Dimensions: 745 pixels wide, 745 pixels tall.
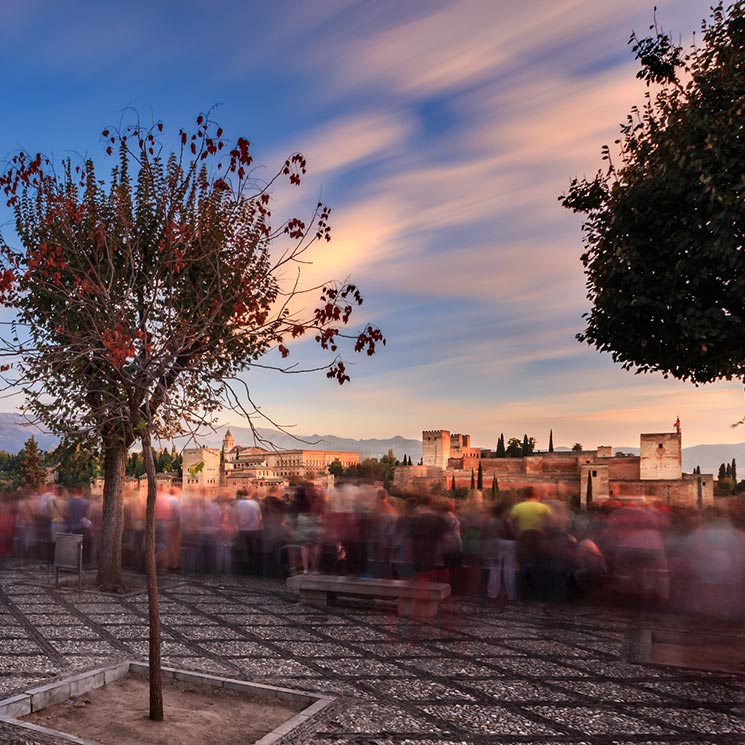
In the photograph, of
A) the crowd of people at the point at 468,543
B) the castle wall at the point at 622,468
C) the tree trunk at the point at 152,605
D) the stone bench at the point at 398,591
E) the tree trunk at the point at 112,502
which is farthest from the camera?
the castle wall at the point at 622,468

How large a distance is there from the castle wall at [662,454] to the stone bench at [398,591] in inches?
335

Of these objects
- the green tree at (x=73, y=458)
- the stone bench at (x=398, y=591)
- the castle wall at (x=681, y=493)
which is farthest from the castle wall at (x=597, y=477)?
the green tree at (x=73, y=458)

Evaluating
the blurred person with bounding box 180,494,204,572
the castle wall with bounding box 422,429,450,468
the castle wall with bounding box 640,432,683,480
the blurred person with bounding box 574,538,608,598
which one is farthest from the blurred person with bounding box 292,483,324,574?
the castle wall with bounding box 422,429,450,468

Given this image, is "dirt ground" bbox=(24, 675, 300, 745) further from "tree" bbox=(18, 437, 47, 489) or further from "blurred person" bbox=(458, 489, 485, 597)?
"tree" bbox=(18, 437, 47, 489)

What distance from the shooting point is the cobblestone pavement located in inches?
214

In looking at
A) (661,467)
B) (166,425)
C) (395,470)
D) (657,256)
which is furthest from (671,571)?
(395,470)

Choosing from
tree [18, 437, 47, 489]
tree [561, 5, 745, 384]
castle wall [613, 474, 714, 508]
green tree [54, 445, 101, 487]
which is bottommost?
tree [18, 437, 47, 489]

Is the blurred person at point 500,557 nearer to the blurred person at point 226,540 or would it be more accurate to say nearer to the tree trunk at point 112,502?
the blurred person at point 226,540

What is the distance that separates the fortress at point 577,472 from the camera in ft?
44.9

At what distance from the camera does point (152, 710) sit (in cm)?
523

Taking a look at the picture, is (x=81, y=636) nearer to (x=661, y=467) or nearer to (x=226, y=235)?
(x=226, y=235)

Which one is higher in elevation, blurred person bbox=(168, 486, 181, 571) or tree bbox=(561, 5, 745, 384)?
tree bbox=(561, 5, 745, 384)

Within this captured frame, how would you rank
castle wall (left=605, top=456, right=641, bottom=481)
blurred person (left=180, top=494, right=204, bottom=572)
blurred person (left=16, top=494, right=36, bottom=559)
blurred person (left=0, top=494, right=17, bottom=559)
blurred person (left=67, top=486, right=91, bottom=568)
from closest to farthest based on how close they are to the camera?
blurred person (left=180, top=494, right=204, bottom=572), blurred person (left=67, top=486, right=91, bottom=568), blurred person (left=16, top=494, right=36, bottom=559), blurred person (left=0, top=494, right=17, bottom=559), castle wall (left=605, top=456, right=641, bottom=481)

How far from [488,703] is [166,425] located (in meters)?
3.74
